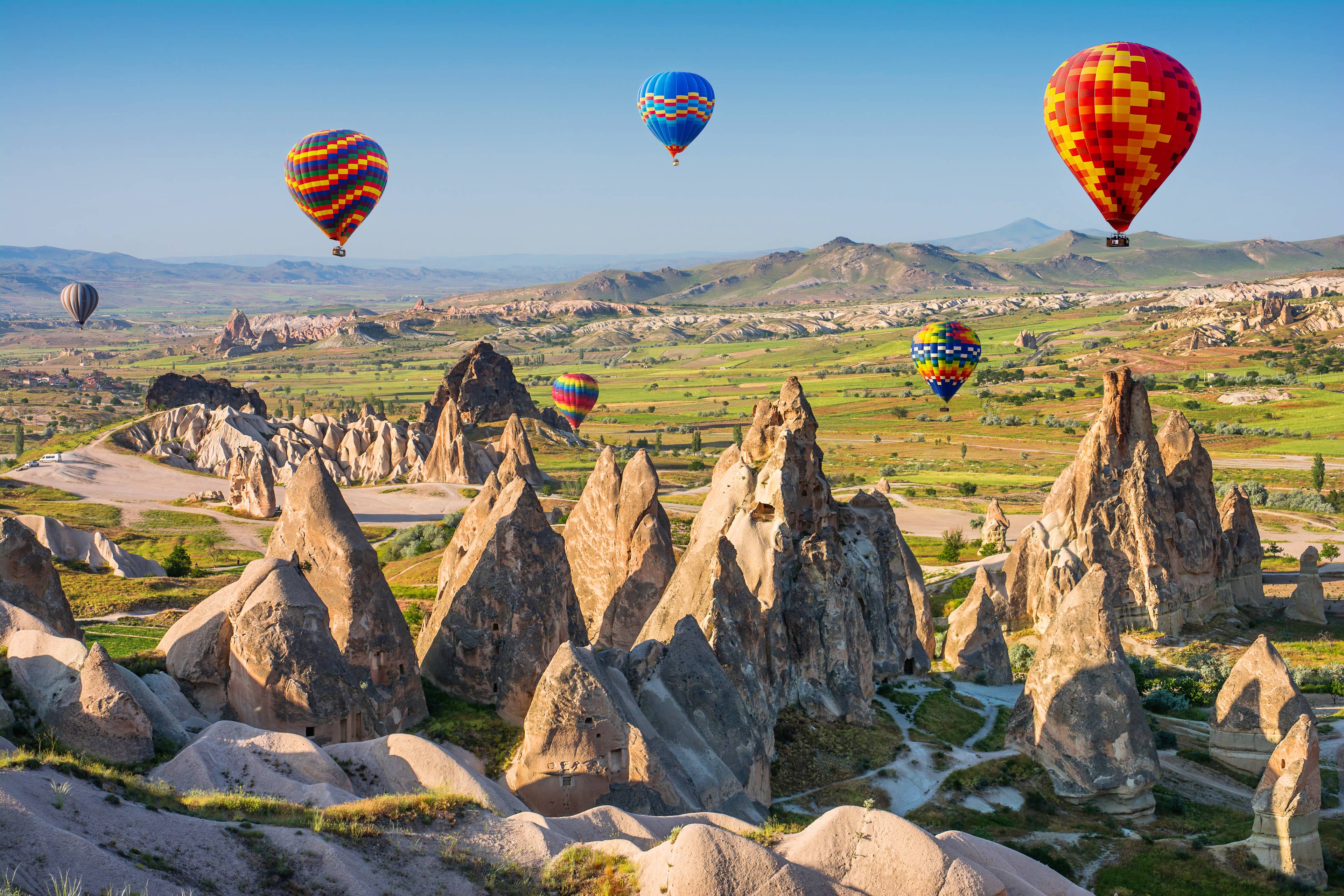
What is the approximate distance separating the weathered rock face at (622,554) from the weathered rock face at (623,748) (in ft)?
35.5

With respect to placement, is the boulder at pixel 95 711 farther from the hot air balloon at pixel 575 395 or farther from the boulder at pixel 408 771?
the hot air balloon at pixel 575 395

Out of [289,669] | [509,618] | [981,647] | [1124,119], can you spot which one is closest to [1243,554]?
[981,647]

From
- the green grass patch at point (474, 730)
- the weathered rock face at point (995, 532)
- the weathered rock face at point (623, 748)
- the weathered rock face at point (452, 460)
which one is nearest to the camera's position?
the weathered rock face at point (623, 748)

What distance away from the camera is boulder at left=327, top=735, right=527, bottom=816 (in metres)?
18.5

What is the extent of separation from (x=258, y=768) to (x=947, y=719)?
71.5ft

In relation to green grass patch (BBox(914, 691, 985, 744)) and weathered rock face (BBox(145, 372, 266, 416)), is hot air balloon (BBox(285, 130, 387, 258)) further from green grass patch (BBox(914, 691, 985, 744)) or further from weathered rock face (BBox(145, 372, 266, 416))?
weathered rock face (BBox(145, 372, 266, 416))

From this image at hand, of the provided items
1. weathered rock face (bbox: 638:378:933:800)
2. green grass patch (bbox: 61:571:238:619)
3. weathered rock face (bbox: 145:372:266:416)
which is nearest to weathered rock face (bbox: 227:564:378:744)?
weathered rock face (bbox: 638:378:933:800)

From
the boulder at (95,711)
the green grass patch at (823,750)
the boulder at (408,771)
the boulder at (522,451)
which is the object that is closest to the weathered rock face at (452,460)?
the boulder at (522,451)

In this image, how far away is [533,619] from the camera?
2702cm

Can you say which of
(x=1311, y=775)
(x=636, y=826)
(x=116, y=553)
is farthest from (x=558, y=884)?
(x=116, y=553)

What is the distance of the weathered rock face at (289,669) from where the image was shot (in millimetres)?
21656

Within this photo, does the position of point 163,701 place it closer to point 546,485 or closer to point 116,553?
point 116,553

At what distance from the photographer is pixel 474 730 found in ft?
82.2

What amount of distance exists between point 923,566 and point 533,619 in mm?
41145
